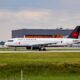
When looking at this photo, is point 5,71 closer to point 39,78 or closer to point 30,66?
point 30,66

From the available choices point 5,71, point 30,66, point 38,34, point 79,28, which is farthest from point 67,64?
point 38,34

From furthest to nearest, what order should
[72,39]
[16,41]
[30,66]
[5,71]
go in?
[72,39] < [16,41] < [30,66] < [5,71]

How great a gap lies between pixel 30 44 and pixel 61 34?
324ft

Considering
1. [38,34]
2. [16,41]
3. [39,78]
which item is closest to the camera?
[39,78]

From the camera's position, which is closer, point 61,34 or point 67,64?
point 67,64

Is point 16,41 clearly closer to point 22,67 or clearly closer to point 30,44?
point 30,44

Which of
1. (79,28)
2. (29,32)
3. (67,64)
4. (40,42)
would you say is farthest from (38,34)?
(67,64)

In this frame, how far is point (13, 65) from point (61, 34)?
156602 mm

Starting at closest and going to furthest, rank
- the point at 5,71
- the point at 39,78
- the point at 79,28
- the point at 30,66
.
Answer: the point at 39,78 → the point at 5,71 → the point at 30,66 → the point at 79,28

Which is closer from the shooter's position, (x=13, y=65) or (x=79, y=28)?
(x=13, y=65)

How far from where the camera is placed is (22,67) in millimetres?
42750

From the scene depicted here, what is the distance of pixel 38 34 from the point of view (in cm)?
19700

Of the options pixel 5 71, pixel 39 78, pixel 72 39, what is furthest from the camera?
pixel 72 39

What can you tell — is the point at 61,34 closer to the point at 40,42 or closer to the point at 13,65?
the point at 40,42
